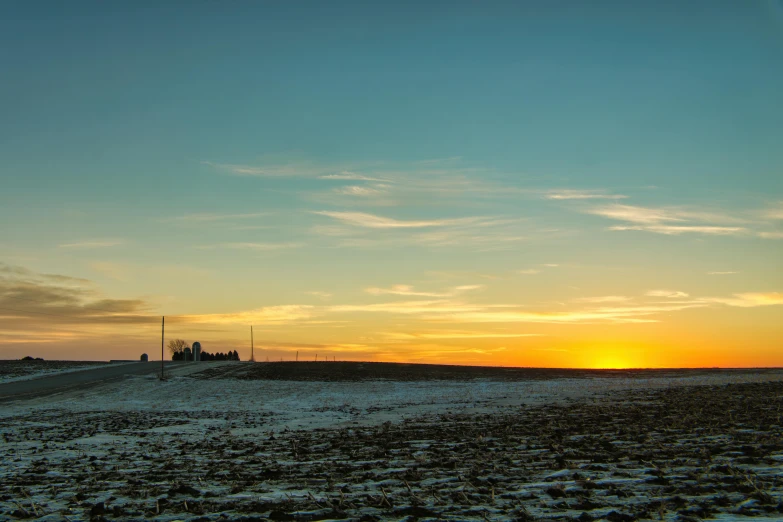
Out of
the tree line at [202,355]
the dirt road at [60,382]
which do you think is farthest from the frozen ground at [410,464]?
the tree line at [202,355]

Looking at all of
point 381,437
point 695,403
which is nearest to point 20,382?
point 381,437

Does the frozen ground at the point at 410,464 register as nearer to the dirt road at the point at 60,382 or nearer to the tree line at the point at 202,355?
the dirt road at the point at 60,382

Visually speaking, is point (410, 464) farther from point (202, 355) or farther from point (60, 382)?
point (202, 355)

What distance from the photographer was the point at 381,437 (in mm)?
22156

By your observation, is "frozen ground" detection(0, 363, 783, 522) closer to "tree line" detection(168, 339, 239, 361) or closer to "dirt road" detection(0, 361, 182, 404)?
"dirt road" detection(0, 361, 182, 404)

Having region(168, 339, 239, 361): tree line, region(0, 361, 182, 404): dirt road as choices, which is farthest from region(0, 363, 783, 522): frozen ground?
region(168, 339, 239, 361): tree line

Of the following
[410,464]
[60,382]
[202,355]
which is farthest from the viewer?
[202,355]

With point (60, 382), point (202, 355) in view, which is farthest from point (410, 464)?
point (202, 355)

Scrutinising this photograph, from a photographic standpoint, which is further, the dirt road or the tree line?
the tree line

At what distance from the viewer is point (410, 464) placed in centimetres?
1591

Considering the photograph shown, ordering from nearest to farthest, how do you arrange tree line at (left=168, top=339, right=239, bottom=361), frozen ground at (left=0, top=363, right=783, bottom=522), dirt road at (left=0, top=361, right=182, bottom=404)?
frozen ground at (left=0, top=363, right=783, bottom=522)
dirt road at (left=0, top=361, right=182, bottom=404)
tree line at (left=168, top=339, right=239, bottom=361)

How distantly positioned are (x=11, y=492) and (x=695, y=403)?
99.6ft

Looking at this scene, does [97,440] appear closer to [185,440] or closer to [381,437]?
[185,440]

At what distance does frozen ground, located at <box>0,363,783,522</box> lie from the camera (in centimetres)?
1120
